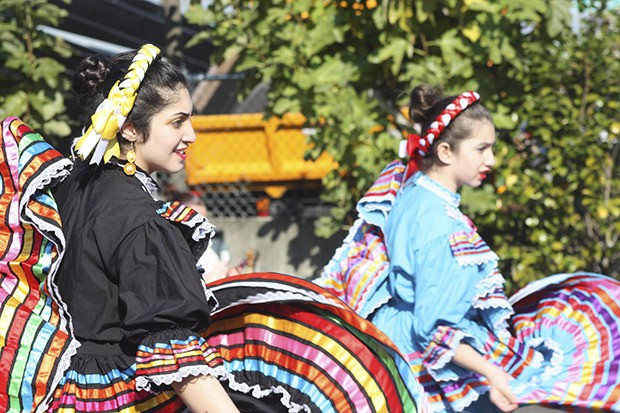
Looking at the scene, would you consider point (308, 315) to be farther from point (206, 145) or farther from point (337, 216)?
point (206, 145)

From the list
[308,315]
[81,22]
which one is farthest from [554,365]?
[81,22]

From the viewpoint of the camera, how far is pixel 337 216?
18.4ft

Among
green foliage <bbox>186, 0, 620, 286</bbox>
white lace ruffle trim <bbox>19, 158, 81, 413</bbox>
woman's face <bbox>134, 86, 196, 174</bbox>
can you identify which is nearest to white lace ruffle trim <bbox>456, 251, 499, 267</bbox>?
woman's face <bbox>134, 86, 196, 174</bbox>

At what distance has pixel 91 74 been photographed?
2.44m

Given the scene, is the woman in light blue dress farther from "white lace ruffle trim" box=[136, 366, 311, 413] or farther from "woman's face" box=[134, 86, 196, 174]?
"woman's face" box=[134, 86, 196, 174]

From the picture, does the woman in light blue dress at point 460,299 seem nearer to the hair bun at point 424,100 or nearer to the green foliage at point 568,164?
the hair bun at point 424,100

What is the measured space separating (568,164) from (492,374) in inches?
94.3

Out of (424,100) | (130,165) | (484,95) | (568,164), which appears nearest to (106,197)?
(130,165)

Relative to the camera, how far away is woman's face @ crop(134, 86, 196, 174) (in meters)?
2.37

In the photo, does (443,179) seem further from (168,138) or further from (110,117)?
(110,117)

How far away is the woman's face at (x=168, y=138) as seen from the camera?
7.79 ft

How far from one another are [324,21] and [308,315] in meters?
3.10

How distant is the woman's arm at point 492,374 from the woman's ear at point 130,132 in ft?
4.55

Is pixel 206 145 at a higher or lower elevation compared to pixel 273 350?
lower
